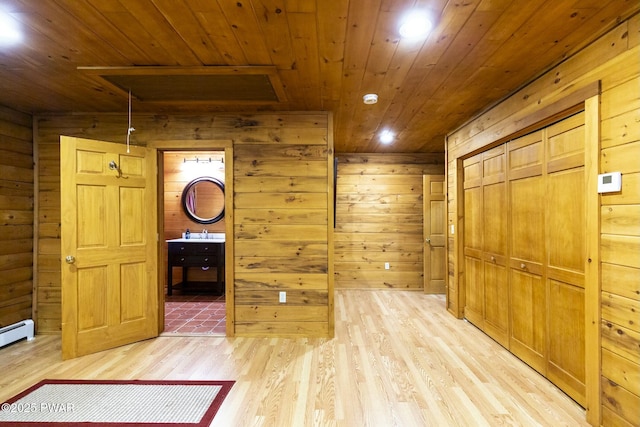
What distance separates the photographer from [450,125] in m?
3.60

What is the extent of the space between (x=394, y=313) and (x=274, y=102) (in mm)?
2918

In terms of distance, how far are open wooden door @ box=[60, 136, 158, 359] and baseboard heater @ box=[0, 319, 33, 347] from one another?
76 cm

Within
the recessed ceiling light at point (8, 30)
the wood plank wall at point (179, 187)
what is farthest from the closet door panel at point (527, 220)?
the wood plank wall at point (179, 187)

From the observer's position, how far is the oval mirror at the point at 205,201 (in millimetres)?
5152

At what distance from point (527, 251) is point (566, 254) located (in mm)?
400

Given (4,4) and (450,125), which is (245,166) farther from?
(450,125)

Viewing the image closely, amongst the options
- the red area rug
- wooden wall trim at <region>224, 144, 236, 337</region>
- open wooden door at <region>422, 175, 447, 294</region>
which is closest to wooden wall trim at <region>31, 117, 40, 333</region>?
the red area rug

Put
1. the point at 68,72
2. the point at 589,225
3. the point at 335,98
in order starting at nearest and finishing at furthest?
the point at 589,225
the point at 68,72
the point at 335,98

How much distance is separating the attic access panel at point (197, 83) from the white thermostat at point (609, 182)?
7.17 feet

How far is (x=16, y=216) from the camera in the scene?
2.98 m

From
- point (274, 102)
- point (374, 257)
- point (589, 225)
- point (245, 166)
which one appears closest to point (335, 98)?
point (274, 102)

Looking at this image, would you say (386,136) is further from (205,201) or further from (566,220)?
(205,201)

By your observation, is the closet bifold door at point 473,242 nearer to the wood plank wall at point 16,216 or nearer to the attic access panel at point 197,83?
the attic access panel at point 197,83

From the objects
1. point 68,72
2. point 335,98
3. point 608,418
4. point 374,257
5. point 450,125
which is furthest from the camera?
point 374,257
